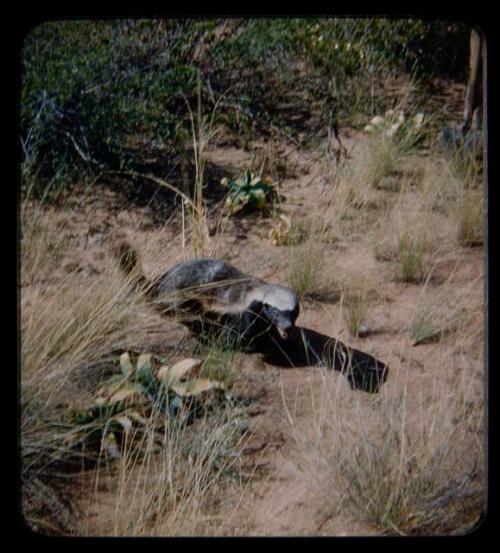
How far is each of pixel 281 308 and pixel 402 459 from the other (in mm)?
1001

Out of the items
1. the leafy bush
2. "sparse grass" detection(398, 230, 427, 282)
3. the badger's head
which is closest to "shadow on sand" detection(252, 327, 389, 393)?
the badger's head

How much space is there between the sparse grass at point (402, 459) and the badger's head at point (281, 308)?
48cm

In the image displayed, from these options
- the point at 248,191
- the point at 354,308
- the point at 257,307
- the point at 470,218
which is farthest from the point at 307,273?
the point at 470,218

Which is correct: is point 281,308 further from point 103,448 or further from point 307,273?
point 103,448

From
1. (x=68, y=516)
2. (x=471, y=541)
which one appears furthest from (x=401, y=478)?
(x=68, y=516)

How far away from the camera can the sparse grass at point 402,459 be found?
7.75 ft

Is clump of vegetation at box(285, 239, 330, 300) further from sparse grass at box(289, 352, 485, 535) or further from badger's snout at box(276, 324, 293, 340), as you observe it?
sparse grass at box(289, 352, 485, 535)

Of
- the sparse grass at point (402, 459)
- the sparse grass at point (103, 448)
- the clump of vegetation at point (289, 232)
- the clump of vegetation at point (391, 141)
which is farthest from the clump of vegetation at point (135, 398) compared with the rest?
the clump of vegetation at point (391, 141)

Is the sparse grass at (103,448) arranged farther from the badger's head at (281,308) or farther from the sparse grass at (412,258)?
the sparse grass at (412,258)

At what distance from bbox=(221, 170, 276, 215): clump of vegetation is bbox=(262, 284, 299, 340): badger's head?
84cm

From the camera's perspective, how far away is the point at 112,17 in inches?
87.4

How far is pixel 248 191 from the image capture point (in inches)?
160

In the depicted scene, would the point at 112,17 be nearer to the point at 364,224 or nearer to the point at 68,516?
the point at 68,516

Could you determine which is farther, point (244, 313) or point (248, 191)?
point (248, 191)
